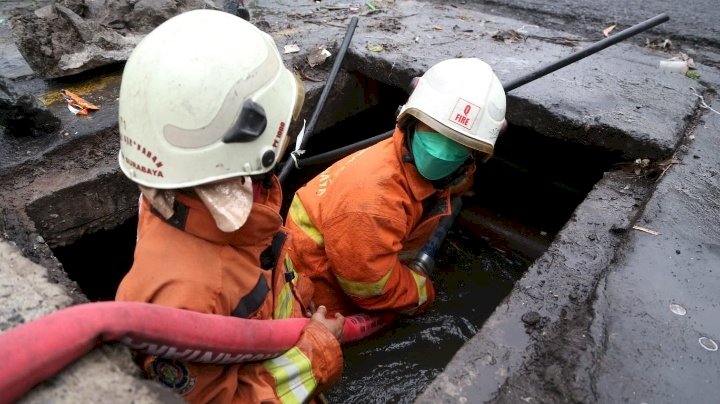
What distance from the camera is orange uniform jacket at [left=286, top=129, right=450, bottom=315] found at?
7.70 ft

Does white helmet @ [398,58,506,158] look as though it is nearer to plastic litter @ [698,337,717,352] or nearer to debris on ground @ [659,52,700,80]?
plastic litter @ [698,337,717,352]

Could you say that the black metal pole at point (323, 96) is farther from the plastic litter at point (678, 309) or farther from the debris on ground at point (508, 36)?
the plastic litter at point (678, 309)

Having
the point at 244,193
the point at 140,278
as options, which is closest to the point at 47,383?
the point at 140,278

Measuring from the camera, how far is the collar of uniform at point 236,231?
4.79ft

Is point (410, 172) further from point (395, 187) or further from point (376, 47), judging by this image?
point (376, 47)

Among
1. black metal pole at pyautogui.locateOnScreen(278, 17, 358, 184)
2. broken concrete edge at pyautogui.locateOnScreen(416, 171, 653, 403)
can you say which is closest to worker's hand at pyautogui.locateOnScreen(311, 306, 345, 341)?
broken concrete edge at pyautogui.locateOnScreen(416, 171, 653, 403)

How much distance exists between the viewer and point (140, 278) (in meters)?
1.41

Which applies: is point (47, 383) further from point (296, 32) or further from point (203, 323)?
point (296, 32)

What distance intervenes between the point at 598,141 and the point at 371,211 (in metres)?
1.56

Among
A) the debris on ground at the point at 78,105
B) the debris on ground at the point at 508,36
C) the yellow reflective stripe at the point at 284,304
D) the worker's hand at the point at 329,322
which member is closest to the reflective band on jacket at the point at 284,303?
the yellow reflective stripe at the point at 284,304

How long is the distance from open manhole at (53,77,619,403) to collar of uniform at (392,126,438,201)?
40.7 inches

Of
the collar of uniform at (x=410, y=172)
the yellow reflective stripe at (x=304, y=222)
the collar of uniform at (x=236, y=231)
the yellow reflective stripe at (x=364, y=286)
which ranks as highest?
the collar of uniform at (x=236, y=231)

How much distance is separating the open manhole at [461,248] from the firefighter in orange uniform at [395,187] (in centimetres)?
42

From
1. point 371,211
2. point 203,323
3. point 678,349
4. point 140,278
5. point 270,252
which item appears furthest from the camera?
point 371,211
